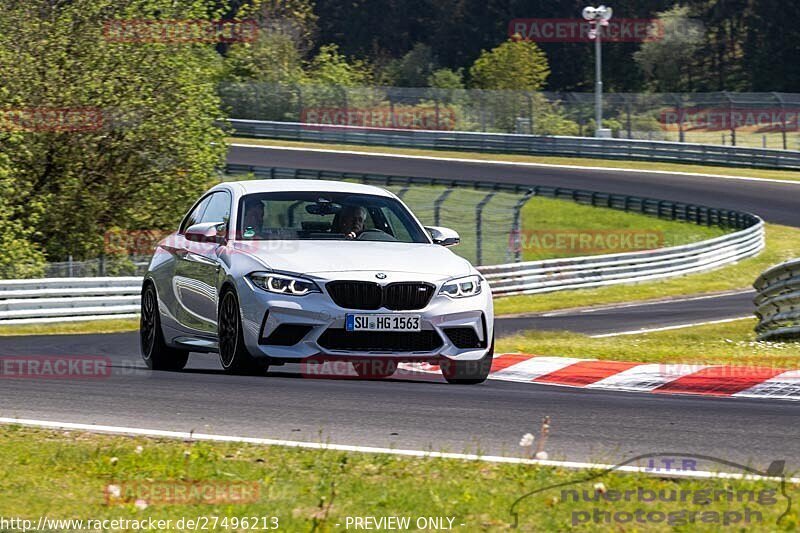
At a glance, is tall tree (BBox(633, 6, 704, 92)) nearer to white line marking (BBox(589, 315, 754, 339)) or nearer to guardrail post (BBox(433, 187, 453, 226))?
guardrail post (BBox(433, 187, 453, 226))

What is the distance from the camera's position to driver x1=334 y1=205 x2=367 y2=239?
10156 mm

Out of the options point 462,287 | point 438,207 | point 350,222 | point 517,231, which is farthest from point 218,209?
point 517,231

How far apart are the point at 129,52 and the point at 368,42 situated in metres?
69.9

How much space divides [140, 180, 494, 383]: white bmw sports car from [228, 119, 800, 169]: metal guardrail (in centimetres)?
4050

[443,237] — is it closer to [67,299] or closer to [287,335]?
[287,335]

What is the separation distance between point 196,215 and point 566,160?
43.6m

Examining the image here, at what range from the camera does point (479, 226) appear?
96.0 feet

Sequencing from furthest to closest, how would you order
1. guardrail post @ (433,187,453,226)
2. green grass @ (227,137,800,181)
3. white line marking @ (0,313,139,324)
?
green grass @ (227,137,800,181) < guardrail post @ (433,187,453,226) < white line marking @ (0,313,139,324)

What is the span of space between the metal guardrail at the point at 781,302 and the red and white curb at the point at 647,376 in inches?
202

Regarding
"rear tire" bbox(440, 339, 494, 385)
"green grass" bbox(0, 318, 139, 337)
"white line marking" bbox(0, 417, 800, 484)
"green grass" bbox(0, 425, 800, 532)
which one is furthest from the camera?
"green grass" bbox(0, 318, 139, 337)

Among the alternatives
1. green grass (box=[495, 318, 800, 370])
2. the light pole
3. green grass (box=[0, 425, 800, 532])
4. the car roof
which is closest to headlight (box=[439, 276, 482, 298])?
the car roof

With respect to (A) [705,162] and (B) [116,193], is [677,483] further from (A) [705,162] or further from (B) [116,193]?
(A) [705,162]

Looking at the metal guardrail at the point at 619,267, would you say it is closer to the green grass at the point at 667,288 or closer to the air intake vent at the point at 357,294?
the green grass at the point at 667,288

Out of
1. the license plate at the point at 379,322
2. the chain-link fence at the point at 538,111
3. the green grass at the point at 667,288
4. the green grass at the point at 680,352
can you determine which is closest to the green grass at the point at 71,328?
the green grass at the point at 667,288
